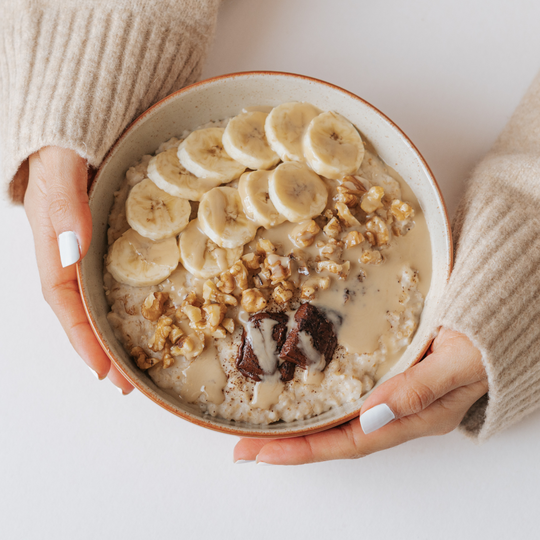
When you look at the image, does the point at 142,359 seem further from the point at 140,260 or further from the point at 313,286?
the point at 313,286

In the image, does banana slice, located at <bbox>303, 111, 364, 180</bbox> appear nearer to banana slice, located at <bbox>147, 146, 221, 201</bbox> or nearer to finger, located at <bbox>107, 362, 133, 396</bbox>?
banana slice, located at <bbox>147, 146, 221, 201</bbox>

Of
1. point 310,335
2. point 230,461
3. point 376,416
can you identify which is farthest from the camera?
point 230,461

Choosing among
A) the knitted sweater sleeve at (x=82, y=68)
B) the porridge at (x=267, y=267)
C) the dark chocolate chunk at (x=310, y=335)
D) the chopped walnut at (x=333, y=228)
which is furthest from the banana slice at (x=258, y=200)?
the knitted sweater sleeve at (x=82, y=68)

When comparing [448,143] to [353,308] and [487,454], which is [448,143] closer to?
[353,308]

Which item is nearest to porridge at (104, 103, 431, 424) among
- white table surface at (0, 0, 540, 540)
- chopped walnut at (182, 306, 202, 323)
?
chopped walnut at (182, 306, 202, 323)

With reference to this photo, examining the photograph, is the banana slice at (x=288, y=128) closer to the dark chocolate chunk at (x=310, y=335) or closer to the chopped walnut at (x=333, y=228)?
the chopped walnut at (x=333, y=228)

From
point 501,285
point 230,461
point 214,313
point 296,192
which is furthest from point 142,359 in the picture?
point 501,285

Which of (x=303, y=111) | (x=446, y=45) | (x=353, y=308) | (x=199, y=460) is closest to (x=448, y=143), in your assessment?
(x=446, y=45)
